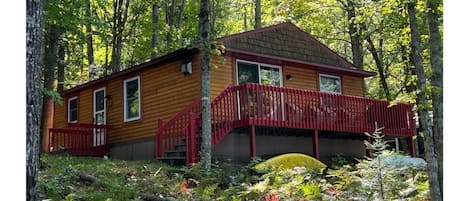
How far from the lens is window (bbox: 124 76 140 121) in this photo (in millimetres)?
13156

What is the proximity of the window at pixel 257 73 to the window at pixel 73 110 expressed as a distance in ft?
21.7

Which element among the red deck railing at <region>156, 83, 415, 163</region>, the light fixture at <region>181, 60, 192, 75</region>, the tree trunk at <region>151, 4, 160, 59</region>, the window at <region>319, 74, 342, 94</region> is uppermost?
the tree trunk at <region>151, 4, 160, 59</region>

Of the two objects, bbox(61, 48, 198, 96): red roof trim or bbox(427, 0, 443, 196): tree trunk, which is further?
bbox(61, 48, 198, 96): red roof trim

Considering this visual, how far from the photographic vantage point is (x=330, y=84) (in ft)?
45.7

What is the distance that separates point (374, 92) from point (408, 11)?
16105 millimetres

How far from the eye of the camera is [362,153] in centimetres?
1398

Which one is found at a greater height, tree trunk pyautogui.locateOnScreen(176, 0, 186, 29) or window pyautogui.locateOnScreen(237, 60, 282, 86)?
tree trunk pyautogui.locateOnScreen(176, 0, 186, 29)

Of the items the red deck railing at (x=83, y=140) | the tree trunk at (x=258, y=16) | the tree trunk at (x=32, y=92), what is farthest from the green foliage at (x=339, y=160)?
the tree trunk at (x=32, y=92)

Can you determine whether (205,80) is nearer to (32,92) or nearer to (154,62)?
(154,62)

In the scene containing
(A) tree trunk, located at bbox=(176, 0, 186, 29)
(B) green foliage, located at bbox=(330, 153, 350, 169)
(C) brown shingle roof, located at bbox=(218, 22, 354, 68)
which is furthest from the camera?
(A) tree trunk, located at bbox=(176, 0, 186, 29)

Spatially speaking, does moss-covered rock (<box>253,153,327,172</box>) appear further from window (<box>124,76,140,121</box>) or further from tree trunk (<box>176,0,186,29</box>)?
tree trunk (<box>176,0,186,29</box>)

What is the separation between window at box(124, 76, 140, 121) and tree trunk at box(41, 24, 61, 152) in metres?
2.02

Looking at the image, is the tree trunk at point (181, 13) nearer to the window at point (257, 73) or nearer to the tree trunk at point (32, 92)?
the window at point (257, 73)

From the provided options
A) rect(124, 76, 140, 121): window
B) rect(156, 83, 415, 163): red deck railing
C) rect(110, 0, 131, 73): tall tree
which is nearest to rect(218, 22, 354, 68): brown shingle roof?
rect(156, 83, 415, 163): red deck railing
